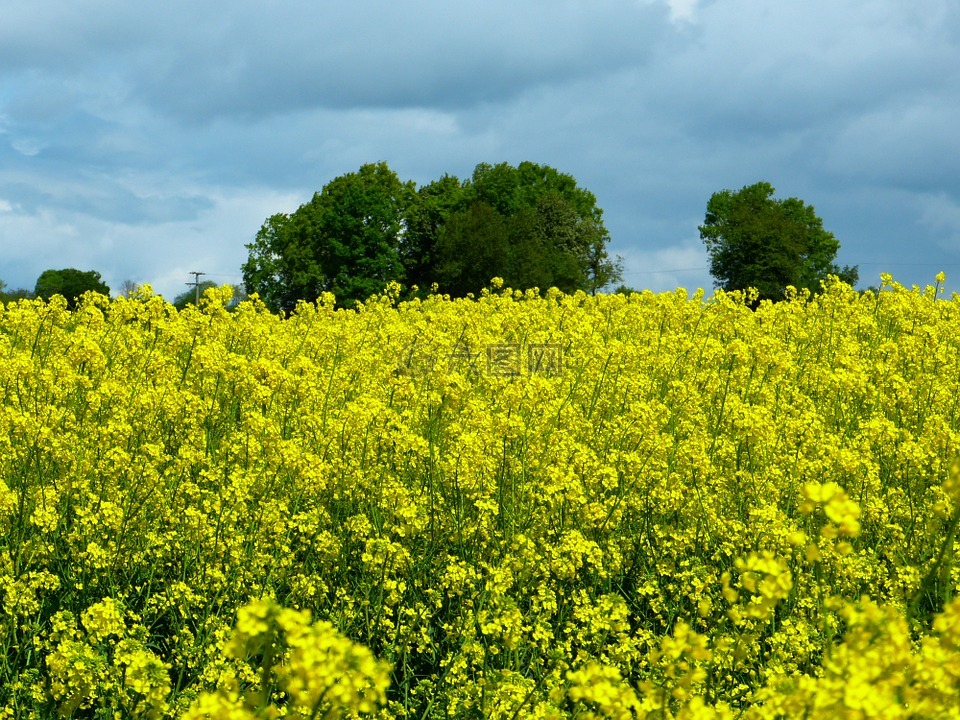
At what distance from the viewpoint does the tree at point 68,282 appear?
83044 millimetres

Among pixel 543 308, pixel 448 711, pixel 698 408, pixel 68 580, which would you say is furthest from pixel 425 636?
pixel 543 308

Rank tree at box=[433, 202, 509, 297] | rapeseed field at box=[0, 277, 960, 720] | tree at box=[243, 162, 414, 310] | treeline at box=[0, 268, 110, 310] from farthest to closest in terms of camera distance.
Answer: treeline at box=[0, 268, 110, 310]
tree at box=[243, 162, 414, 310]
tree at box=[433, 202, 509, 297]
rapeseed field at box=[0, 277, 960, 720]

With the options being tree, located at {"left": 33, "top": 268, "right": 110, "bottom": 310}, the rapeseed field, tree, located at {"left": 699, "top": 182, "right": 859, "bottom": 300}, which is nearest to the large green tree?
tree, located at {"left": 699, "top": 182, "right": 859, "bottom": 300}

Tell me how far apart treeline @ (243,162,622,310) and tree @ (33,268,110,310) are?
2611 centimetres

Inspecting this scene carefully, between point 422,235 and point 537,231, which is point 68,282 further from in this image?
point 537,231

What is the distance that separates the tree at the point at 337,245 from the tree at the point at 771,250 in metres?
19.1

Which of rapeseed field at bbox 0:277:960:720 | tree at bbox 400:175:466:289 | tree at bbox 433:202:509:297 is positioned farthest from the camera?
tree at bbox 400:175:466:289

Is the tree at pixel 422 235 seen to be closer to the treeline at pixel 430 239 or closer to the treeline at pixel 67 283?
the treeline at pixel 430 239

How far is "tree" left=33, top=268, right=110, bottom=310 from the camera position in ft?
272

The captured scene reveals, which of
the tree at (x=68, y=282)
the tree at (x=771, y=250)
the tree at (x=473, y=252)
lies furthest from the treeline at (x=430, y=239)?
the tree at (x=68, y=282)

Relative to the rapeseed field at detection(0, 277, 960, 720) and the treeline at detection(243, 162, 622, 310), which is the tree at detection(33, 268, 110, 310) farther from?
the rapeseed field at detection(0, 277, 960, 720)

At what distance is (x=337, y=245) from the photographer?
56.4 metres

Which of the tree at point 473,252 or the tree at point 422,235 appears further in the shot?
the tree at point 422,235

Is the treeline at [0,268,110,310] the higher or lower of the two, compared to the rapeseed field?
higher
